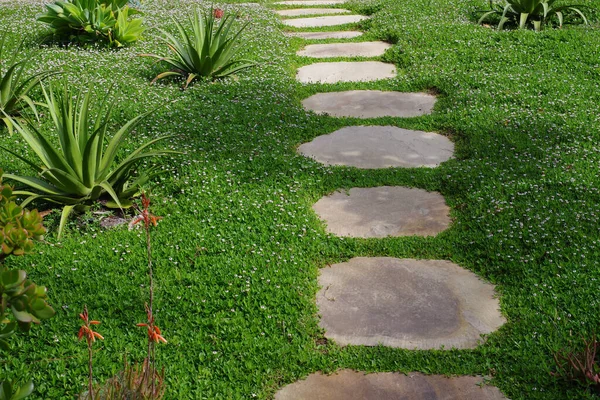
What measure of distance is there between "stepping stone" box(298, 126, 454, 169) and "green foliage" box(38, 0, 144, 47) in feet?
12.1

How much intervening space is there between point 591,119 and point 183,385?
4597 millimetres

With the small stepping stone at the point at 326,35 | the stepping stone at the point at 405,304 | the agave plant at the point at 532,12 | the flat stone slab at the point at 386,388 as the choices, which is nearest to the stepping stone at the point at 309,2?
the small stepping stone at the point at 326,35

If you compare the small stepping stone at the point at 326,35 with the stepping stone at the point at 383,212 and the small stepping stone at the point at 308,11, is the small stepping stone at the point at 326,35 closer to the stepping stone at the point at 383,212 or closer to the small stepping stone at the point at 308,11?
the small stepping stone at the point at 308,11

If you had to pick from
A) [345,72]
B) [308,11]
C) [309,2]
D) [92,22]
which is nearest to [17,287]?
[345,72]

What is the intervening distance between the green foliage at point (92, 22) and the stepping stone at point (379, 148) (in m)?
3.70

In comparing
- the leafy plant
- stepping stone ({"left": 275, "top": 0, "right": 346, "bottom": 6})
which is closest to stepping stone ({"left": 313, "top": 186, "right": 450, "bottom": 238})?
the leafy plant

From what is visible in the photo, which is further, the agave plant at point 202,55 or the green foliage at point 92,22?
the green foliage at point 92,22

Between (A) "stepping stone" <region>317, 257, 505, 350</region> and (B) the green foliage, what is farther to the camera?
(B) the green foliage

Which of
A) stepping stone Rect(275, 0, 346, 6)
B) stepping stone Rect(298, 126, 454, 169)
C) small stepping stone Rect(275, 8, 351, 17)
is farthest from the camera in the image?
stepping stone Rect(275, 0, 346, 6)

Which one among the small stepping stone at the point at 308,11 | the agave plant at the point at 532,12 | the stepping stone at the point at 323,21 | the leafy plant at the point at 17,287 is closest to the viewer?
the leafy plant at the point at 17,287

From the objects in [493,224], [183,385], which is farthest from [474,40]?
[183,385]

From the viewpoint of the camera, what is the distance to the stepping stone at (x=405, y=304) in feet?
11.0

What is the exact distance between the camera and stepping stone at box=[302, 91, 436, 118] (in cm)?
634

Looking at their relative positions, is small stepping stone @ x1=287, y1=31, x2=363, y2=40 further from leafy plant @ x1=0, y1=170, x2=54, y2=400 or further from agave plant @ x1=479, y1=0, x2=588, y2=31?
leafy plant @ x1=0, y1=170, x2=54, y2=400
